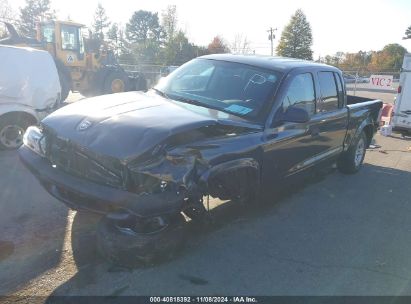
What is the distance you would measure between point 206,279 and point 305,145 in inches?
90.8

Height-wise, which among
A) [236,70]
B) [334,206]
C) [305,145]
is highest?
[236,70]

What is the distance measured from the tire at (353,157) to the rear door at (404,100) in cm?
534

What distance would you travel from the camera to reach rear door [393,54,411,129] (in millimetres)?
11938

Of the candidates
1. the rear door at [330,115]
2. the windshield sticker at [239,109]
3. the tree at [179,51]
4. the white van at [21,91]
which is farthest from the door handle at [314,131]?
the tree at [179,51]

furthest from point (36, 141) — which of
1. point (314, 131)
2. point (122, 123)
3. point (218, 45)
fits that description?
point (218, 45)

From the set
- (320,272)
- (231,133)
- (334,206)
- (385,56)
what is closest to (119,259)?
(231,133)

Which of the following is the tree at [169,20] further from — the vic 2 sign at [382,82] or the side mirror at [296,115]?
the side mirror at [296,115]

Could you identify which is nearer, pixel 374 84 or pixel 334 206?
pixel 334 206

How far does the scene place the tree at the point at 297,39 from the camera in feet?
221

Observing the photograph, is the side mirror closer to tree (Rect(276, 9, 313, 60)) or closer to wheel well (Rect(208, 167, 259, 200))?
wheel well (Rect(208, 167, 259, 200))

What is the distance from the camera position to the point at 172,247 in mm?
3617

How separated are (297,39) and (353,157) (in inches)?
2542

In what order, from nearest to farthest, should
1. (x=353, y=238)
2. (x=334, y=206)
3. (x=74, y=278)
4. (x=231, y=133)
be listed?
1. (x=74, y=278)
2. (x=231, y=133)
3. (x=353, y=238)
4. (x=334, y=206)

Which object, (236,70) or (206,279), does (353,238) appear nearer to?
(206,279)
